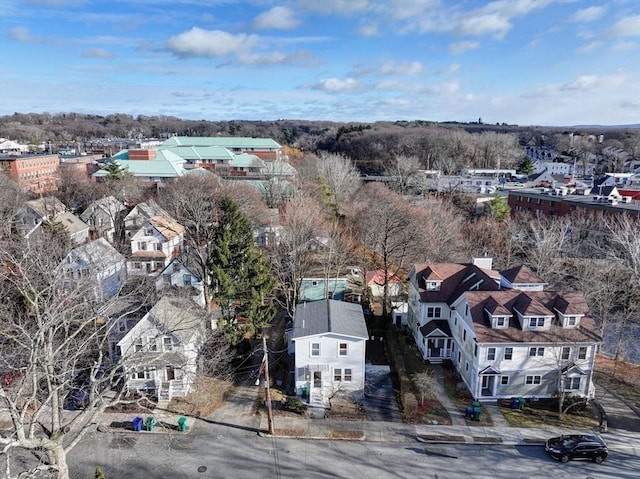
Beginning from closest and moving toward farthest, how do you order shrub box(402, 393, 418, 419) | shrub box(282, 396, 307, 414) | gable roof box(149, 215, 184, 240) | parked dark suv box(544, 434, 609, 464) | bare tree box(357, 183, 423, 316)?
parked dark suv box(544, 434, 609, 464)
shrub box(402, 393, 418, 419)
shrub box(282, 396, 307, 414)
bare tree box(357, 183, 423, 316)
gable roof box(149, 215, 184, 240)

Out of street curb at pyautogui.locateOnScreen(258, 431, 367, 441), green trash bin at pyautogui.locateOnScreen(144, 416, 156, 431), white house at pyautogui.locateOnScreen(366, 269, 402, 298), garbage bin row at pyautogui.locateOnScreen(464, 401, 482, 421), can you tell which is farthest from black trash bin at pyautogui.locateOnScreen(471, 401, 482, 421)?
green trash bin at pyautogui.locateOnScreen(144, 416, 156, 431)

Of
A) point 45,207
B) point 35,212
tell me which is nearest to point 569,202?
point 45,207

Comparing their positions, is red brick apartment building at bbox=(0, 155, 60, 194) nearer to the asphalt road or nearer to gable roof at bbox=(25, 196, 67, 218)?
gable roof at bbox=(25, 196, 67, 218)

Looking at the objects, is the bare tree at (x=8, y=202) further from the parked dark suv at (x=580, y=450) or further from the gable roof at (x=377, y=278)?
the parked dark suv at (x=580, y=450)

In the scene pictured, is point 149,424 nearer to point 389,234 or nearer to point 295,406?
point 295,406

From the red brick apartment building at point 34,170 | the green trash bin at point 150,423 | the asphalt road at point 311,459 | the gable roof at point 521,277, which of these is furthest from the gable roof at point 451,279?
the red brick apartment building at point 34,170

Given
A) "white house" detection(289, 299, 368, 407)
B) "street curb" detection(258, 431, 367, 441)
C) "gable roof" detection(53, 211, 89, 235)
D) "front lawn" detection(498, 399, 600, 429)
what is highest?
"gable roof" detection(53, 211, 89, 235)

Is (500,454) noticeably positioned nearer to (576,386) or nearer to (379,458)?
(379,458)
